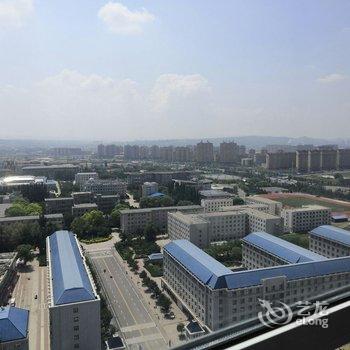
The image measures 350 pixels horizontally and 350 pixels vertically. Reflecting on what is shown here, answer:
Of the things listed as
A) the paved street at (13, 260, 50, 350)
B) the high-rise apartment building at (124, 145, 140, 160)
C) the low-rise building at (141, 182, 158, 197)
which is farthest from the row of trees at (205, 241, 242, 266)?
the high-rise apartment building at (124, 145, 140, 160)

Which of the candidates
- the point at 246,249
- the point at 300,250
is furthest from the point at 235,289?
the point at 246,249

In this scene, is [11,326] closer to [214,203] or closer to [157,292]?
[157,292]

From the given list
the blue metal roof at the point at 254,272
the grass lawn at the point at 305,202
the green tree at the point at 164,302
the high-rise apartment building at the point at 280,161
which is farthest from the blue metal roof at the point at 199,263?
the high-rise apartment building at the point at 280,161

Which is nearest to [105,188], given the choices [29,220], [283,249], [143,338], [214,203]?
[214,203]

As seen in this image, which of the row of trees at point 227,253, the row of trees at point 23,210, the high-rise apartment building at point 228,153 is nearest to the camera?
the row of trees at point 227,253

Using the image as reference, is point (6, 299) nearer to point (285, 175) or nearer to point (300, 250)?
point (300, 250)

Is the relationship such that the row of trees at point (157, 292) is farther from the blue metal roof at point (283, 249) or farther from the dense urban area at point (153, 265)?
the blue metal roof at point (283, 249)
